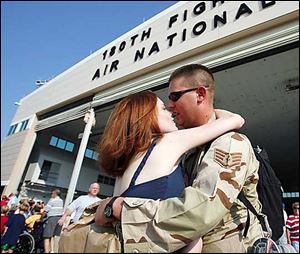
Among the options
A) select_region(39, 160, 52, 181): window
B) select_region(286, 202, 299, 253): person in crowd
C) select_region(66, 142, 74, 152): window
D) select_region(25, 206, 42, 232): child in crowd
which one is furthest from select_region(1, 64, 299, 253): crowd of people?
select_region(66, 142, 74, 152): window

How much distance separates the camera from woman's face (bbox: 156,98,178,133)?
42.1 inches

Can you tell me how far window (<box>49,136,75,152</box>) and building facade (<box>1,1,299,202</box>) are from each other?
8.7 inches

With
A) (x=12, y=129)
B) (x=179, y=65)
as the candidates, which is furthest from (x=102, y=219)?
(x=12, y=129)

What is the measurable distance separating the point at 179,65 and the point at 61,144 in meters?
11.6

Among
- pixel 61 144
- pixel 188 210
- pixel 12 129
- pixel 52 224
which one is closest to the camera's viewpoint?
pixel 188 210

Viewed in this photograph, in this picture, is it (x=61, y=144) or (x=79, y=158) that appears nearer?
(x=79, y=158)

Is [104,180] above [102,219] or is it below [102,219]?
above

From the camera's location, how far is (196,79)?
3.91ft

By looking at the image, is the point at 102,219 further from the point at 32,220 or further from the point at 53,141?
the point at 53,141

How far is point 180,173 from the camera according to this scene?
0.98 metres

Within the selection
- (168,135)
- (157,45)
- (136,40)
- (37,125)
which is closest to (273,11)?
(157,45)

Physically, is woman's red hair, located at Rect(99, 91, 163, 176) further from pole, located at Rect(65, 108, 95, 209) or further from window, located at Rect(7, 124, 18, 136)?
window, located at Rect(7, 124, 18, 136)

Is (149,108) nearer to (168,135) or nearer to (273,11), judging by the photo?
(168,135)

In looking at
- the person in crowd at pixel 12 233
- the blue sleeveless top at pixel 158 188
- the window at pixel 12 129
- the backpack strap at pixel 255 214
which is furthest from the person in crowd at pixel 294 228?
the window at pixel 12 129
